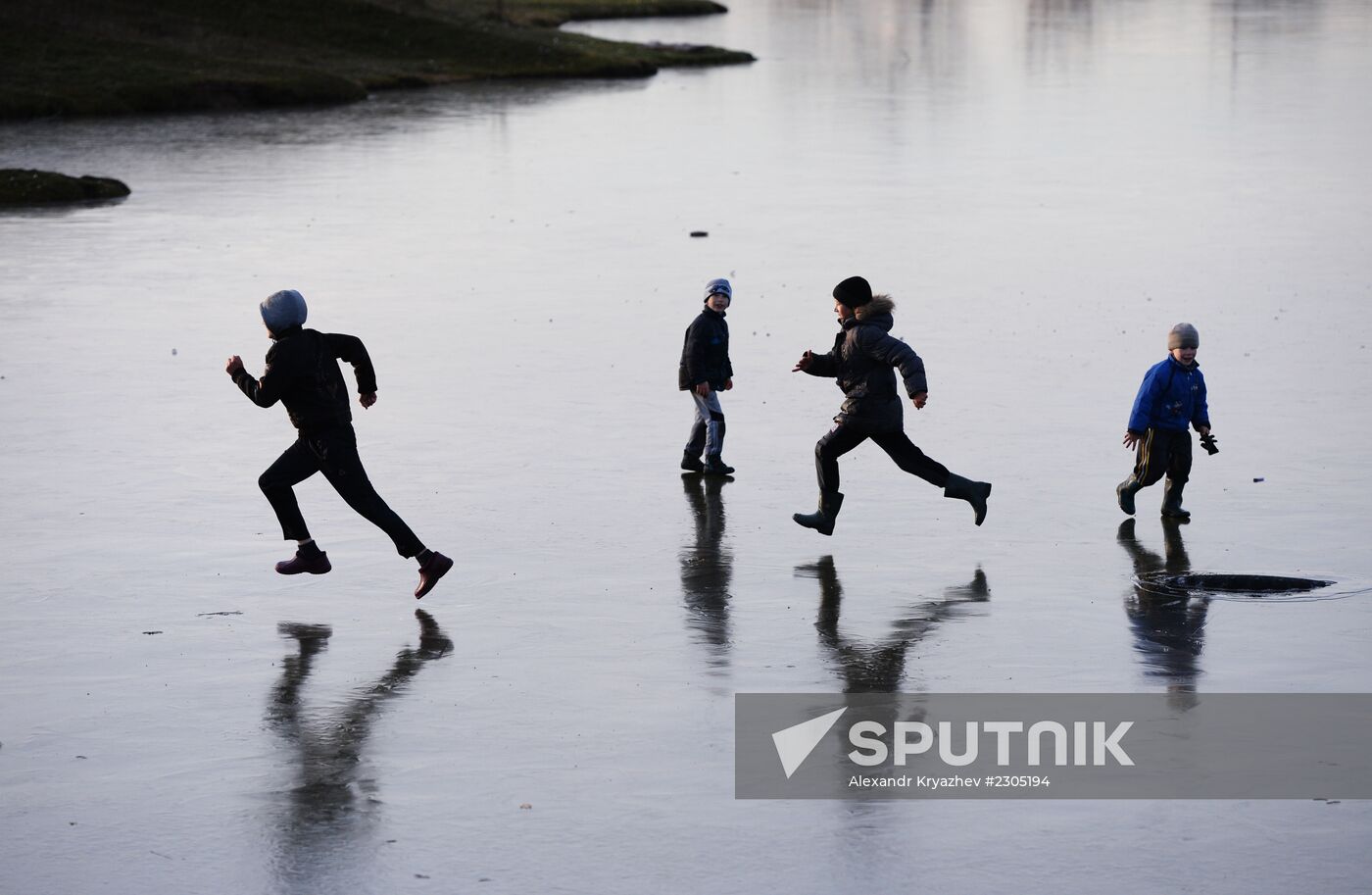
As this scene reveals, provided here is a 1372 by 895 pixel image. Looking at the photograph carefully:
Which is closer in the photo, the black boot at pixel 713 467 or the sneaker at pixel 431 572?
the sneaker at pixel 431 572

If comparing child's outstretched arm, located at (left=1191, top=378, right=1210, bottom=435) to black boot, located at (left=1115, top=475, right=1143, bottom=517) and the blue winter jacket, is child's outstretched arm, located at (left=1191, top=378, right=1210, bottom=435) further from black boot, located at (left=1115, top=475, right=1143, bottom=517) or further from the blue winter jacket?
black boot, located at (left=1115, top=475, right=1143, bottom=517)

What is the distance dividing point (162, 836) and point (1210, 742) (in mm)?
4213

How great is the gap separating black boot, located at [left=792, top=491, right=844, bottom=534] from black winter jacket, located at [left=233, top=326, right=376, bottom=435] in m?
2.79

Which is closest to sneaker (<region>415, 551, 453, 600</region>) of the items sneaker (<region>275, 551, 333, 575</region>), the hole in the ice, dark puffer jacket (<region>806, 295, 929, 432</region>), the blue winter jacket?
sneaker (<region>275, 551, 333, 575</region>)

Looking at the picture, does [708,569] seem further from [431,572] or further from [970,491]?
[970,491]

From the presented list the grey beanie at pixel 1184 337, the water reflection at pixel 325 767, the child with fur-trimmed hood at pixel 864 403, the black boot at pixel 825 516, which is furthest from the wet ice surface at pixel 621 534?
the grey beanie at pixel 1184 337

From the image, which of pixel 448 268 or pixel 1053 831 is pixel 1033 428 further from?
pixel 448 268

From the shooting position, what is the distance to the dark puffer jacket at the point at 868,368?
11.5 m

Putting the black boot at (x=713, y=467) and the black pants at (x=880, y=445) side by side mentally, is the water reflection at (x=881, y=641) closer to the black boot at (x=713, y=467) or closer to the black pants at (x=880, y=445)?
the black pants at (x=880, y=445)

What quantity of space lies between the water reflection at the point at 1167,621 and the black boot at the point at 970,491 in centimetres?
86

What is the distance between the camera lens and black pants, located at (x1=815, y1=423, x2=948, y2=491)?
11648 mm

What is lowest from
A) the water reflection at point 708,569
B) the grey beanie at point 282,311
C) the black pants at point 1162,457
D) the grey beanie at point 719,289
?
the water reflection at point 708,569

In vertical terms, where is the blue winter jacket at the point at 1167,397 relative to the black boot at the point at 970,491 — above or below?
above

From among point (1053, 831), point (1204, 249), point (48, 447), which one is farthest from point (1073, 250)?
point (1053, 831)
